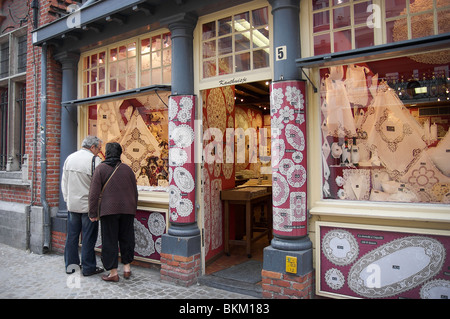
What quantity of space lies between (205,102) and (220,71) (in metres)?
0.71

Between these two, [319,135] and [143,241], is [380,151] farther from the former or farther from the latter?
[143,241]

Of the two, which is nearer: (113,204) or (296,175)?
(296,175)

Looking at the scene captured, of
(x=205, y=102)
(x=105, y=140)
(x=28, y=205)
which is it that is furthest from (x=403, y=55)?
(x=28, y=205)

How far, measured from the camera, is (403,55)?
3.65m

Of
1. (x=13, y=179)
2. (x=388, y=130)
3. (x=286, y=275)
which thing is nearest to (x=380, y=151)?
(x=388, y=130)

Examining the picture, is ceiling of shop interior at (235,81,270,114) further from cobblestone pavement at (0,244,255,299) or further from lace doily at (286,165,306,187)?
cobblestone pavement at (0,244,255,299)

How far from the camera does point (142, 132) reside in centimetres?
624

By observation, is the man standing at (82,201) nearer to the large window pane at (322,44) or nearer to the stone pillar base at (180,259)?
the stone pillar base at (180,259)

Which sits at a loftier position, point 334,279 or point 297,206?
point 297,206

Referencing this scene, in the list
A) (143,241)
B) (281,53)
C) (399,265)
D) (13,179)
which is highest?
(281,53)

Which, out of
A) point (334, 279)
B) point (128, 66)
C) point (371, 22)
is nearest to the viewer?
point (371, 22)

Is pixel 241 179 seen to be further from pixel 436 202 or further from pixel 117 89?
pixel 436 202

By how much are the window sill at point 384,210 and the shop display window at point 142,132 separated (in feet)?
9.15

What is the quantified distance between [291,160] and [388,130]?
1211 millimetres
